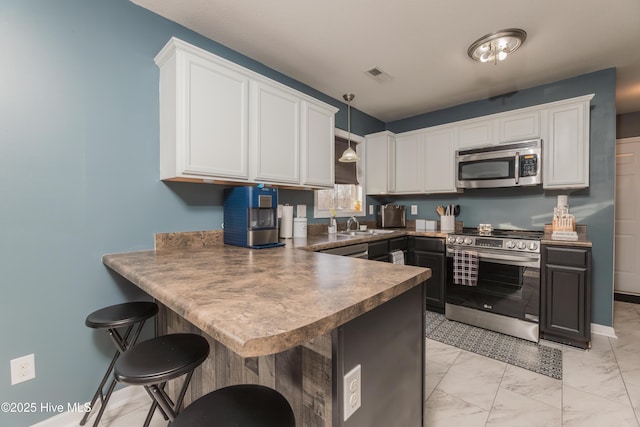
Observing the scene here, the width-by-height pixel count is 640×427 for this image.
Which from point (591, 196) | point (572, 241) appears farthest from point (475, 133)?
point (572, 241)

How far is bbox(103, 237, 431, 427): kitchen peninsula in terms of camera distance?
25.5 inches

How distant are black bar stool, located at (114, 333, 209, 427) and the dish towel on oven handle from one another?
98.9 inches

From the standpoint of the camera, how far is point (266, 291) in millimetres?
882

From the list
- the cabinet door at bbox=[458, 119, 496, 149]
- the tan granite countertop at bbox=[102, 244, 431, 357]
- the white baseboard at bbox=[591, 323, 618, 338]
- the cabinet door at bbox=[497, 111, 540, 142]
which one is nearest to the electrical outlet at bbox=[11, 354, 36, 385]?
the tan granite countertop at bbox=[102, 244, 431, 357]

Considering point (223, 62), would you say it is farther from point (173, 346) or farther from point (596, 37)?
point (596, 37)

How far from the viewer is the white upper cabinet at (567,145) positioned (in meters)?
2.57

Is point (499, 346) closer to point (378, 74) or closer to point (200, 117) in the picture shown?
point (378, 74)

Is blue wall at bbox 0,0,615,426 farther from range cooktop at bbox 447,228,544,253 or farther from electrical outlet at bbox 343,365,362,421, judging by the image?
range cooktop at bbox 447,228,544,253

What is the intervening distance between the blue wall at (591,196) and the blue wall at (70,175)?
3481 millimetres

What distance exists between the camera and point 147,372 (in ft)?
3.01

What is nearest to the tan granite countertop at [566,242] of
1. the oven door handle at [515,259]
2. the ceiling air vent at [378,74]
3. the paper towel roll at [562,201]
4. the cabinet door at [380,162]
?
the oven door handle at [515,259]

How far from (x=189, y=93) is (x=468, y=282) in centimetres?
291

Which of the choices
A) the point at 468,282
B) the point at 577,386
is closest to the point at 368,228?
the point at 468,282

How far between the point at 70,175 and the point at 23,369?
1.05 metres
